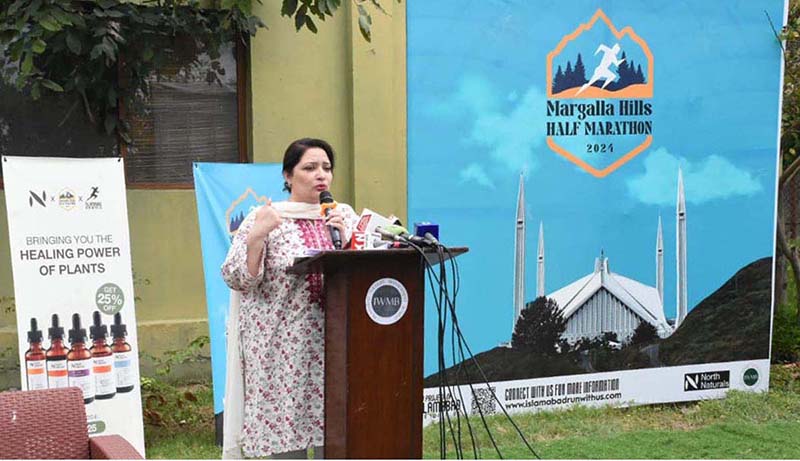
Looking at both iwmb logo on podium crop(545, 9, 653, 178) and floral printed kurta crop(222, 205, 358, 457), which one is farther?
iwmb logo on podium crop(545, 9, 653, 178)

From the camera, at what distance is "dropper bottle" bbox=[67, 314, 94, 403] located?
193 inches

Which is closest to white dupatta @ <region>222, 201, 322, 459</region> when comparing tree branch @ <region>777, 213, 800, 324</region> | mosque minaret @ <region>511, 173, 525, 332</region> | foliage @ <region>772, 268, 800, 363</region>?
mosque minaret @ <region>511, 173, 525, 332</region>

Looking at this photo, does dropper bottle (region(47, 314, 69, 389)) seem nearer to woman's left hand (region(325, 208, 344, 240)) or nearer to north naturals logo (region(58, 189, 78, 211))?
north naturals logo (region(58, 189, 78, 211))

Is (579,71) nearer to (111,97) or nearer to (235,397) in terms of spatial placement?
(111,97)

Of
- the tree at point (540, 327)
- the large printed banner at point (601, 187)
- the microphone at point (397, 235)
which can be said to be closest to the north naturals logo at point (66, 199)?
the large printed banner at point (601, 187)

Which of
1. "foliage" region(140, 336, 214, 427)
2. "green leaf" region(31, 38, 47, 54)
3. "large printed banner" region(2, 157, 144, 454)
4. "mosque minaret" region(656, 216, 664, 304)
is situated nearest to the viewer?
"large printed banner" region(2, 157, 144, 454)

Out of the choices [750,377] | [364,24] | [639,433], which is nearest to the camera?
[364,24]

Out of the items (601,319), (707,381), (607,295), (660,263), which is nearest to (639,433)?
(601,319)

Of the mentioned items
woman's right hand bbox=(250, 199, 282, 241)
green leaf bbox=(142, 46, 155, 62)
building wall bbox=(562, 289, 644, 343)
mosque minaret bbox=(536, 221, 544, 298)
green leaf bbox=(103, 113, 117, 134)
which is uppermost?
green leaf bbox=(142, 46, 155, 62)

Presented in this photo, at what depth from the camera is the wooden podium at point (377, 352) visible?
3.36 m

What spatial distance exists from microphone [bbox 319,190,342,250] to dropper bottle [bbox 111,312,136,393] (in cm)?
180

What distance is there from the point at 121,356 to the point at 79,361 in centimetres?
21

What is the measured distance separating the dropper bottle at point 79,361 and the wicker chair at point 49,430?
162cm

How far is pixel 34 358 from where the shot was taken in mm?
4797
